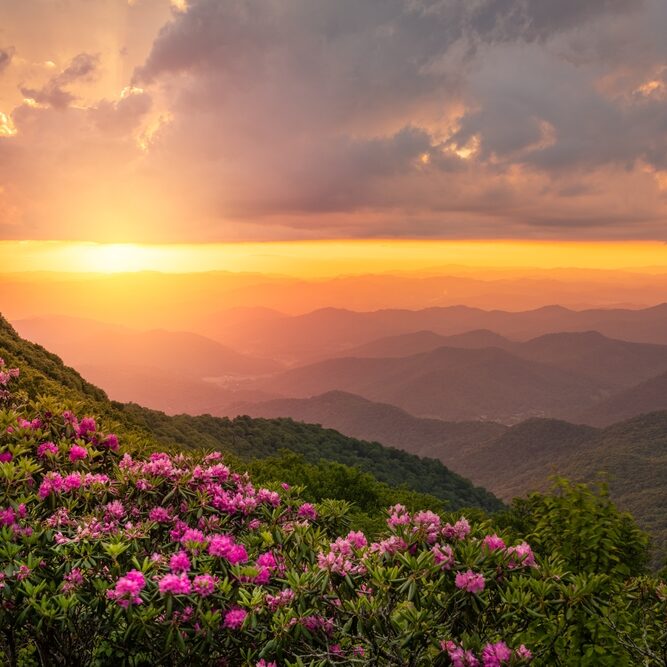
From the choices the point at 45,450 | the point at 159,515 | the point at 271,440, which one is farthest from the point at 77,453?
the point at 271,440

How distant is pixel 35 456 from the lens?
984 centimetres

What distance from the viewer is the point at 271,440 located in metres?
82.1

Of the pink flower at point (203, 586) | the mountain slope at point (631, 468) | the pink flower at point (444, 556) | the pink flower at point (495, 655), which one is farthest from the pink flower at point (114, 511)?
the mountain slope at point (631, 468)

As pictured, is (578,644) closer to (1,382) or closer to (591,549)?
(591,549)

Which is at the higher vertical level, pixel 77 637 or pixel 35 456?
pixel 35 456

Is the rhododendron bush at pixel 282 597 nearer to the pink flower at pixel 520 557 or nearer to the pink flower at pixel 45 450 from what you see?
the pink flower at pixel 520 557

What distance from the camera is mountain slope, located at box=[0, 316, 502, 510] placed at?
44531 millimetres

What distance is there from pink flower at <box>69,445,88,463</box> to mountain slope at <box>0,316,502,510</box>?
3226 centimetres

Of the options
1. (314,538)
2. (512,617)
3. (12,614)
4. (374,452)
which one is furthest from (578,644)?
(374,452)

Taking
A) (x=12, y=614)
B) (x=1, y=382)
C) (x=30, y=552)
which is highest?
(x=1, y=382)

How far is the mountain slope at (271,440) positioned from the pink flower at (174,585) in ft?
122

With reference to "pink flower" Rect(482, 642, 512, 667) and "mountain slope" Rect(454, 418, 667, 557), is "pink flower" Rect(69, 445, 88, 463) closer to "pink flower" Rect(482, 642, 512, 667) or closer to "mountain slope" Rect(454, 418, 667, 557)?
"pink flower" Rect(482, 642, 512, 667)

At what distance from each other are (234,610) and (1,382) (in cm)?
960

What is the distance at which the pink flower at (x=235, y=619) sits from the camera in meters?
5.96
